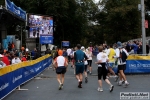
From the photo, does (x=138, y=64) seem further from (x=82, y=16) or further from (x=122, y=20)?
(x=82, y=16)

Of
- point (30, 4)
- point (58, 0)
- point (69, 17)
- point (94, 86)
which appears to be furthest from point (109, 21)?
point (94, 86)

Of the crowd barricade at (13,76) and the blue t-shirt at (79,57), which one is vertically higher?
the blue t-shirt at (79,57)

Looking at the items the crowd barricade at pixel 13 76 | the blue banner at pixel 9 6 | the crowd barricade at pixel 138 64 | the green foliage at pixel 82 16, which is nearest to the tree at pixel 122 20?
the green foliage at pixel 82 16

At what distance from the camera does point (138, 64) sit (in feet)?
57.9

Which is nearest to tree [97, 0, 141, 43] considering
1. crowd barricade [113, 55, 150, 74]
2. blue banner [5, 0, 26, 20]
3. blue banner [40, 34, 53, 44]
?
blue banner [40, 34, 53, 44]

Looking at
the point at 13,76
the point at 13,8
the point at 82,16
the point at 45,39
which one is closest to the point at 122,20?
the point at 82,16

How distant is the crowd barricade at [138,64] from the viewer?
17609 millimetres

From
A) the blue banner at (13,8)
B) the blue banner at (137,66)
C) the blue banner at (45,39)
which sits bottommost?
the blue banner at (137,66)

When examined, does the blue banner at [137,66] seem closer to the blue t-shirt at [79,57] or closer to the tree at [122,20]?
the blue t-shirt at [79,57]

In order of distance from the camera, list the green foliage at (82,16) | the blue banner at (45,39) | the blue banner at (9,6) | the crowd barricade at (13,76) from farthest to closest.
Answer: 1. the green foliage at (82,16)
2. the blue banner at (45,39)
3. the blue banner at (9,6)
4. the crowd barricade at (13,76)

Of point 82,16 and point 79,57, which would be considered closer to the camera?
point 79,57

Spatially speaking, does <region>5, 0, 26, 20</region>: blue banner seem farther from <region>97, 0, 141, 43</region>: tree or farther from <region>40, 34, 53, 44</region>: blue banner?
<region>97, 0, 141, 43</region>: tree

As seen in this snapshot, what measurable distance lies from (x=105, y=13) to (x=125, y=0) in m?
5.72

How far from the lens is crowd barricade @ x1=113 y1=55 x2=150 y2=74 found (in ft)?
57.8
